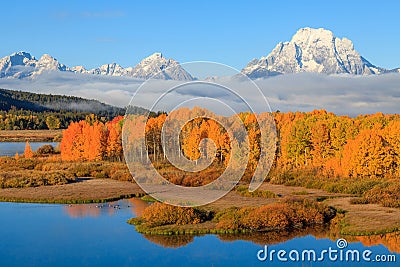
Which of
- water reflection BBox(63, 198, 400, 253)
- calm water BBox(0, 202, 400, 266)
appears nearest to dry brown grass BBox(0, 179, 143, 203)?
calm water BBox(0, 202, 400, 266)

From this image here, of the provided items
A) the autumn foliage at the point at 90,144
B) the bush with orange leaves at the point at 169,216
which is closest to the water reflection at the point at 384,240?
the bush with orange leaves at the point at 169,216

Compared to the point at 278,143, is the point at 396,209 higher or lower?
lower

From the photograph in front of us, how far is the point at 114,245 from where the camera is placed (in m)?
35.1

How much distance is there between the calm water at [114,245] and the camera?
31.8 m

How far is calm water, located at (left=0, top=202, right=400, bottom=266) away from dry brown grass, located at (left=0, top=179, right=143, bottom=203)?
30.3ft

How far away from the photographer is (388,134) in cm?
6800

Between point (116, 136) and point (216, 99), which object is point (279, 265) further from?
point (116, 136)

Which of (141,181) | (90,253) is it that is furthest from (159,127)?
(90,253)

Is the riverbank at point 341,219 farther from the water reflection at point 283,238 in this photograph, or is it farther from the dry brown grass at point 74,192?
the dry brown grass at point 74,192

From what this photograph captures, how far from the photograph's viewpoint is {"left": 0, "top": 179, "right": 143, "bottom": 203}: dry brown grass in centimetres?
5288

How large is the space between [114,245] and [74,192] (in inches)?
949

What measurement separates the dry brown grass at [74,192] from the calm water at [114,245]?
9.24 m

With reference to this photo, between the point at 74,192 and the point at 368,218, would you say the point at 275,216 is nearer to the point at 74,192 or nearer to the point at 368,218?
the point at 368,218

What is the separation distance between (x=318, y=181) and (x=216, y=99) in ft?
121
